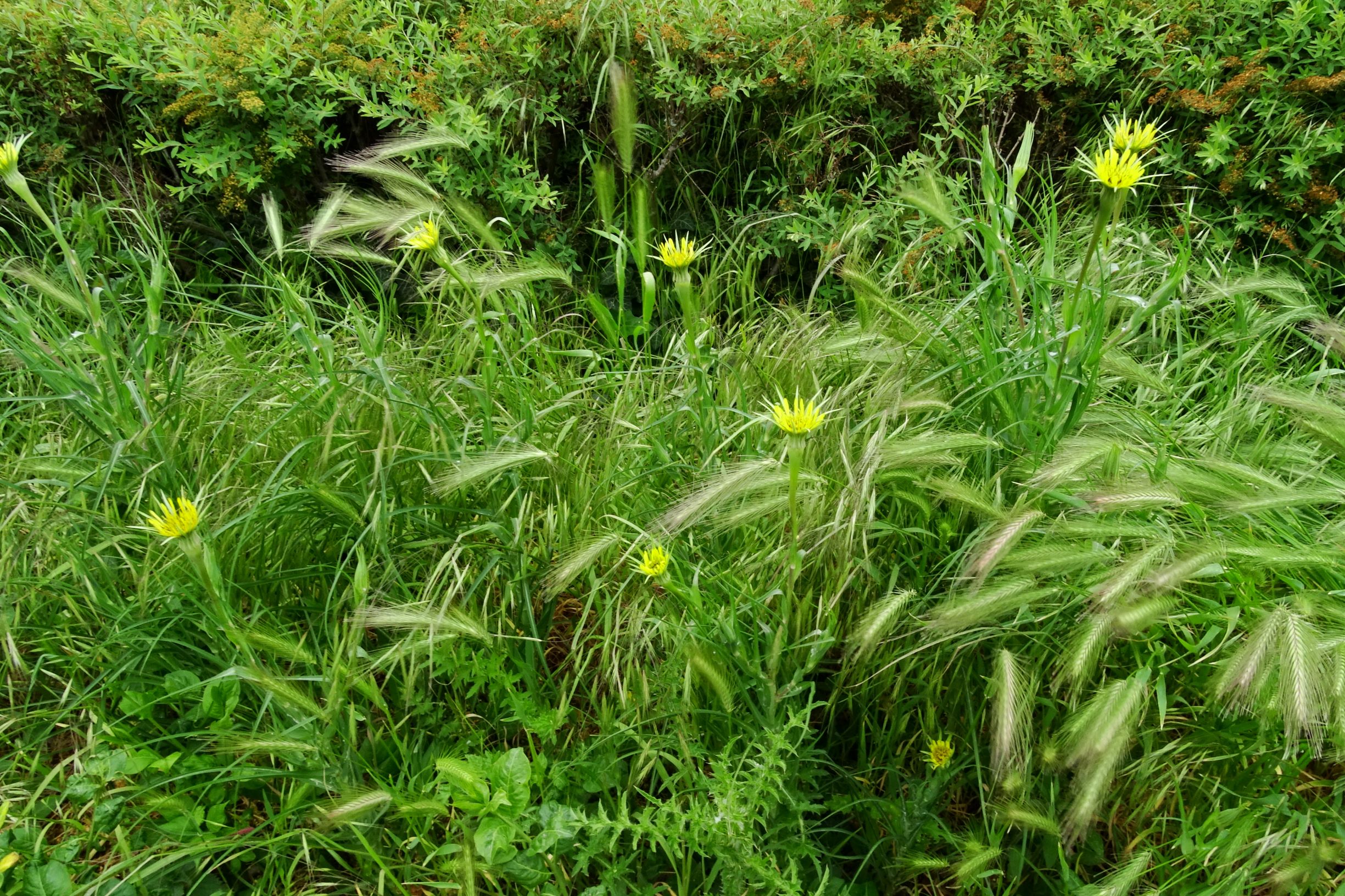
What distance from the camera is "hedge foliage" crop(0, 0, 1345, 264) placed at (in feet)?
9.82

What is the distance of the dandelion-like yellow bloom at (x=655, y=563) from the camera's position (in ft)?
5.14

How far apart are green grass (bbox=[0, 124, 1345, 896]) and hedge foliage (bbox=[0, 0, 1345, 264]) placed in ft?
2.75

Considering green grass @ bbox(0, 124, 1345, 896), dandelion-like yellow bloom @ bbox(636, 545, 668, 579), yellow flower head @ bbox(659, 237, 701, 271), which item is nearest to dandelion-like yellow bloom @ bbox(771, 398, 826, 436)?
green grass @ bbox(0, 124, 1345, 896)

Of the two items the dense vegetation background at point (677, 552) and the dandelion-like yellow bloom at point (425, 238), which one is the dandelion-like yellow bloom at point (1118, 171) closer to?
the dense vegetation background at point (677, 552)

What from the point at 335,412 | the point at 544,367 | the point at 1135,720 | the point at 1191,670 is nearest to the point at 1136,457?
the point at 1191,670

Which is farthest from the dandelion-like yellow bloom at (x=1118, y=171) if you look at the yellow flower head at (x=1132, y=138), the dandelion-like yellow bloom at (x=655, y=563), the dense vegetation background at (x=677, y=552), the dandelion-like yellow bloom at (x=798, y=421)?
the dandelion-like yellow bloom at (x=655, y=563)

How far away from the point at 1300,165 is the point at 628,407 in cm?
212

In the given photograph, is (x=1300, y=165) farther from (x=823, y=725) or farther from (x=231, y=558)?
(x=231, y=558)

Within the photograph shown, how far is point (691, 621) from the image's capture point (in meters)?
1.80

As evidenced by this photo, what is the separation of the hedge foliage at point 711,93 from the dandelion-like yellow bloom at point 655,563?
165cm

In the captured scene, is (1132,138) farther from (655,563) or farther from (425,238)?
(425,238)

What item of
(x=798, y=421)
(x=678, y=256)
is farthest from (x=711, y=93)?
(x=798, y=421)

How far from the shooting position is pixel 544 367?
8.44 feet

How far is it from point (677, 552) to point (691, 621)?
19 centimetres
